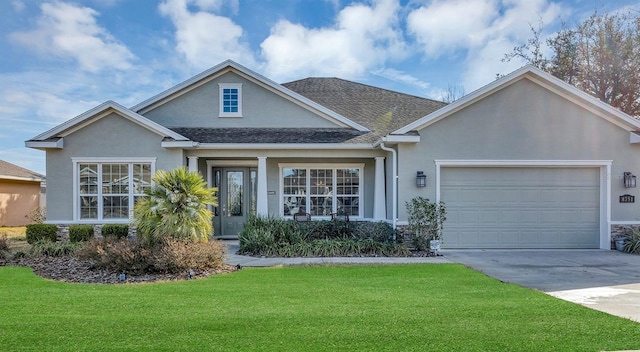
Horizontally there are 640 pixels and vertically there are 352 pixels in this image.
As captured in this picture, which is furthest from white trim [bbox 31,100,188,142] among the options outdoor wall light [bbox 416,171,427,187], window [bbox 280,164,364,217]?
outdoor wall light [bbox 416,171,427,187]

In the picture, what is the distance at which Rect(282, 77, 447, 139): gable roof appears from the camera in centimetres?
1454

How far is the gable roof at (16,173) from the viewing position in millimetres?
19359

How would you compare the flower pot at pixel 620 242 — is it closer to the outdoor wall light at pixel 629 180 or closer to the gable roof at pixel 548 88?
the outdoor wall light at pixel 629 180

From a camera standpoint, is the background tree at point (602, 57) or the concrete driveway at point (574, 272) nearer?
the concrete driveway at point (574, 272)

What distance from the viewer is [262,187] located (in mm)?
12375

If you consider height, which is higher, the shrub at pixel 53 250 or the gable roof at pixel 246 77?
the gable roof at pixel 246 77

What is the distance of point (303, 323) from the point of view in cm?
467

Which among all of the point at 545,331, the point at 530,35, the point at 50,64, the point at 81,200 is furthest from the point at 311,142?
the point at 530,35

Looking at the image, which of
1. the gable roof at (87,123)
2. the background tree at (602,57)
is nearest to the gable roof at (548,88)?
the gable roof at (87,123)

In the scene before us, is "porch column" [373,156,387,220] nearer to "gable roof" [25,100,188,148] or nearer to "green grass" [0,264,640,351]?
"green grass" [0,264,640,351]

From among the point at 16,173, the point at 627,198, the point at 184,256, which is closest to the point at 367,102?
the point at 627,198

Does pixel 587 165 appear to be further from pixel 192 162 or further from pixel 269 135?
pixel 192 162

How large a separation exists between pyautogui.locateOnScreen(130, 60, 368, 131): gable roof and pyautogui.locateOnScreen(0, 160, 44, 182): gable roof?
11.4 m

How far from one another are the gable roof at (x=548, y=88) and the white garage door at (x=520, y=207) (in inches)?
61.7
